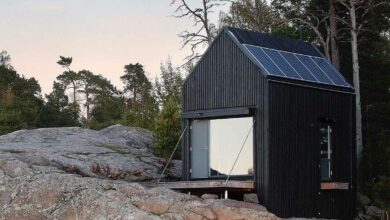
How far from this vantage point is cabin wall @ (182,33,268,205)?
2373 centimetres

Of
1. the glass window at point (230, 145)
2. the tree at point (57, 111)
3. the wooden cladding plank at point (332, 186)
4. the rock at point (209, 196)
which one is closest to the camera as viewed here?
the rock at point (209, 196)

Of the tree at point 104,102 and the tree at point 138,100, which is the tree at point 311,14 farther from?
the tree at point 104,102

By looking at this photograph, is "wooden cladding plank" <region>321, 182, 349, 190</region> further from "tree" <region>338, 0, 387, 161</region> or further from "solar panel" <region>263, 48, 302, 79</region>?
"tree" <region>338, 0, 387, 161</region>

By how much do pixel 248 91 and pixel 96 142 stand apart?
23.4 feet

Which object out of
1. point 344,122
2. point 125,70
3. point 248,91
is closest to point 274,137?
point 248,91

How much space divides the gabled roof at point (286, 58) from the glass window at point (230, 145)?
1.96 meters

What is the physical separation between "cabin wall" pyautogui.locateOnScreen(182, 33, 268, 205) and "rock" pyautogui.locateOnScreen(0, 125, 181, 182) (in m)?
1.98

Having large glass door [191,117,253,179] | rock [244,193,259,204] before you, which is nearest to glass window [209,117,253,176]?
large glass door [191,117,253,179]

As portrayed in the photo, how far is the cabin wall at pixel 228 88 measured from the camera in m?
23.7

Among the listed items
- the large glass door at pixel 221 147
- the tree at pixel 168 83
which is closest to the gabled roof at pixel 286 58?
the large glass door at pixel 221 147

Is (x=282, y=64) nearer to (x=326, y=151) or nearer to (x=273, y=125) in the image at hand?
(x=273, y=125)

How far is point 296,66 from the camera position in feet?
84.7

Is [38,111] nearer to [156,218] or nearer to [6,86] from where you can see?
[6,86]

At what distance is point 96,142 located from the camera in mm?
28531
